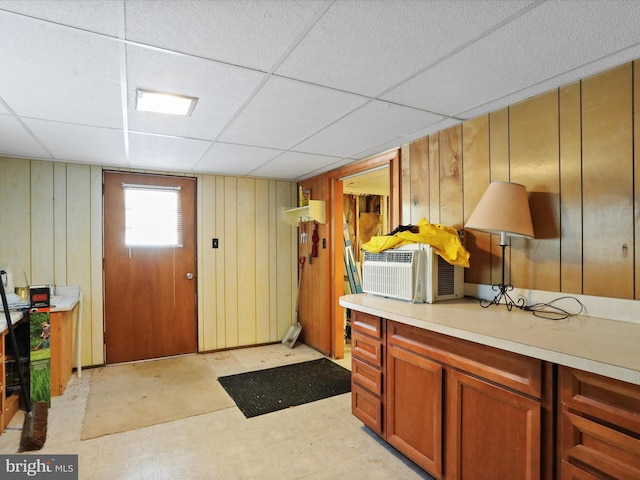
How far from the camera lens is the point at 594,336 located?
146cm

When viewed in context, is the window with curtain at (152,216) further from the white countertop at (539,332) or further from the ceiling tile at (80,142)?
the white countertop at (539,332)

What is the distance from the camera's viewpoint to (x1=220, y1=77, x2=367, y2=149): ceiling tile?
1.98m

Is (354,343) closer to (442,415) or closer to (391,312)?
(391,312)

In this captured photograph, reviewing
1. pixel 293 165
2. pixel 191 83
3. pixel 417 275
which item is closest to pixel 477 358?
pixel 417 275

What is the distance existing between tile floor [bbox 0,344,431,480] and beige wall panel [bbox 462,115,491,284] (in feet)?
4.26

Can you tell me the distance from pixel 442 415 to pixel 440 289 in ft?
2.57

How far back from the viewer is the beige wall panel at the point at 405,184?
2951 mm

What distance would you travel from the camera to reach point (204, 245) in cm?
424

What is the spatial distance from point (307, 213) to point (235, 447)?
2.71 meters

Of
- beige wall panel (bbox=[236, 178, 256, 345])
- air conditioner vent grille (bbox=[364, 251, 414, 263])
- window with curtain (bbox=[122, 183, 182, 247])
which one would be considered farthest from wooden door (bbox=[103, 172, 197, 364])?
air conditioner vent grille (bbox=[364, 251, 414, 263])

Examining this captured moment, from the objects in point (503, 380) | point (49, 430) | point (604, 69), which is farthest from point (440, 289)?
point (49, 430)

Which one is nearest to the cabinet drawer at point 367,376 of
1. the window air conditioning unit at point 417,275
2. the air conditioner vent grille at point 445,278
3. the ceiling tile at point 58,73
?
the window air conditioning unit at point 417,275

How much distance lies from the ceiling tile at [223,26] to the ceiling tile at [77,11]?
0.05 metres

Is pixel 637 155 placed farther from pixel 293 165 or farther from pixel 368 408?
pixel 293 165
